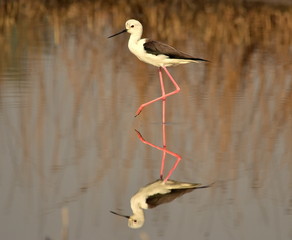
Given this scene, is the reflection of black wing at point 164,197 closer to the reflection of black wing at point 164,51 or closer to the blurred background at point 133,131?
the blurred background at point 133,131

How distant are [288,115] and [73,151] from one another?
1.72 metres

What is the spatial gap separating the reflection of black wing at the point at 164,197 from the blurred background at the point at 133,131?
0.05m

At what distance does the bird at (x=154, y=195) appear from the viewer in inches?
154

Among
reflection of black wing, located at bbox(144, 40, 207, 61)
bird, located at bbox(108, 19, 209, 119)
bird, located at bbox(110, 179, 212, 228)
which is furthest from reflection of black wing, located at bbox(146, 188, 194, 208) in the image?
reflection of black wing, located at bbox(144, 40, 207, 61)

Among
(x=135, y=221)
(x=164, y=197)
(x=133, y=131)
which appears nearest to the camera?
(x=135, y=221)

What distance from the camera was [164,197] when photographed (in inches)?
167

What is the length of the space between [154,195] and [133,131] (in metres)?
1.39

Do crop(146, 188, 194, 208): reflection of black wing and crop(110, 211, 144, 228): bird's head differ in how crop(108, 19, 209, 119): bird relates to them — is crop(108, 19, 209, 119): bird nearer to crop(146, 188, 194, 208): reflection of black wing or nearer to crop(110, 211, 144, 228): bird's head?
crop(146, 188, 194, 208): reflection of black wing

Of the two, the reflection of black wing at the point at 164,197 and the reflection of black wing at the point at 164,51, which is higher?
the reflection of black wing at the point at 164,51

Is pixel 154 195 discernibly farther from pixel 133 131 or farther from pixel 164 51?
pixel 164 51

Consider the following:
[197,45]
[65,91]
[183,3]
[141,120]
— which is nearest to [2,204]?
[141,120]

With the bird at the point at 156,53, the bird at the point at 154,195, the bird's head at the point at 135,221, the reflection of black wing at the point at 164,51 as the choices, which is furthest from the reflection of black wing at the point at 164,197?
the reflection of black wing at the point at 164,51

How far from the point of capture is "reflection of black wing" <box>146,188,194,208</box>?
4160mm

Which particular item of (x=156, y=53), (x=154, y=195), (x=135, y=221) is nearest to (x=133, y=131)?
(x=156, y=53)
